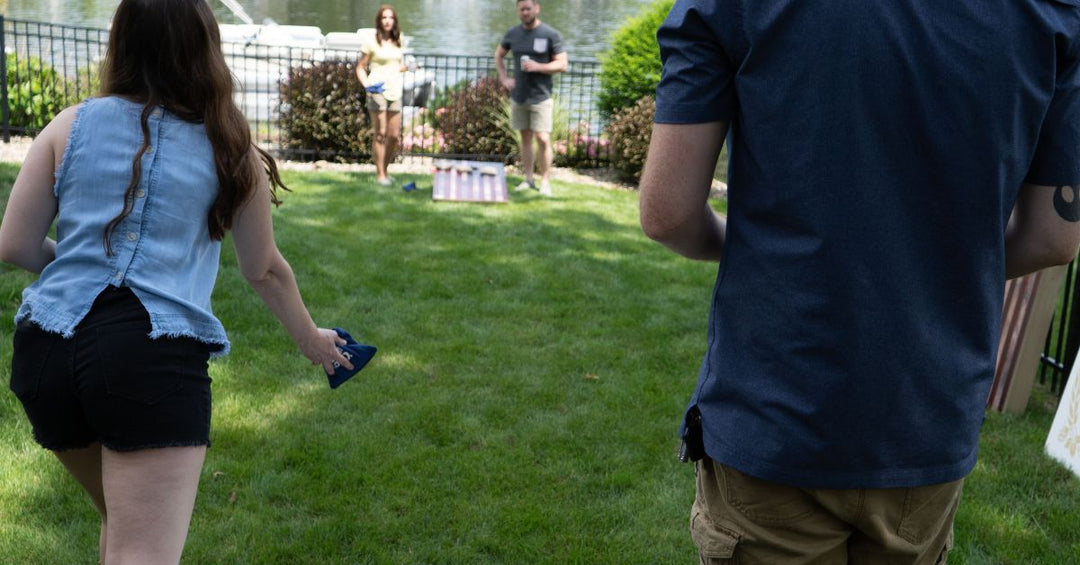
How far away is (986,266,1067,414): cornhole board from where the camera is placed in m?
4.99

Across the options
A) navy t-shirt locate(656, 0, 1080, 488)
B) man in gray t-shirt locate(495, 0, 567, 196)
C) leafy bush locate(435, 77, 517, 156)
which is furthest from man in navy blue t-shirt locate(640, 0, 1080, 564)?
leafy bush locate(435, 77, 517, 156)

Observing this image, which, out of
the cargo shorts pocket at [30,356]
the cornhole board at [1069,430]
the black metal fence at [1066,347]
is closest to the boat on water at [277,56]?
the black metal fence at [1066,347]

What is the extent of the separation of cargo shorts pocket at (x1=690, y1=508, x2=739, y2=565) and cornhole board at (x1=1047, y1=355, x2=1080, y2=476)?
127 inches

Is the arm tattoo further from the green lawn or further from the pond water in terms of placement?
the pond water

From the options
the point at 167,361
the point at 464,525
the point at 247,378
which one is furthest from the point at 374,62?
the point at 167,361

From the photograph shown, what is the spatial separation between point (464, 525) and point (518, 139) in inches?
339

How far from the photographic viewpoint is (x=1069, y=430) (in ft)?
14.9

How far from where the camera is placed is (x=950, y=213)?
1610 mm

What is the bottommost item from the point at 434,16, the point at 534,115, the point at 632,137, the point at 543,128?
the point at 632,137

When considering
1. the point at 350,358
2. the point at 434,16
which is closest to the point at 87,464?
the point at 350,358

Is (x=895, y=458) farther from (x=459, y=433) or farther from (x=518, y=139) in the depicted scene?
(x=518, y=139)

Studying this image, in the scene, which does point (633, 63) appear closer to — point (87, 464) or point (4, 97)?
point (4, 97)

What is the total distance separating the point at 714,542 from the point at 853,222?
1.92ft

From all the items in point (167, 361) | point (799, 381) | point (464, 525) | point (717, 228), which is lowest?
point (464, 525)
